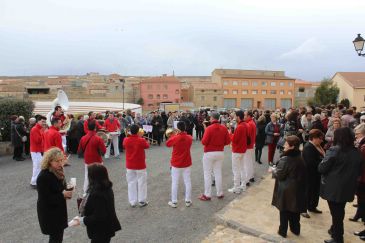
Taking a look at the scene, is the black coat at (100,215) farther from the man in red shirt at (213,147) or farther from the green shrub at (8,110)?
the green shrub at (8,110)

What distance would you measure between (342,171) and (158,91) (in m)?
65.4

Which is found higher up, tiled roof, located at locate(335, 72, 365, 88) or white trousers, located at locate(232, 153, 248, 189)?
tiled roof, located at locate(335, 72, 365, 88)

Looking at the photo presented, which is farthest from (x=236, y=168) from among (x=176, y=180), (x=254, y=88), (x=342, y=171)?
(x=254, y=88)

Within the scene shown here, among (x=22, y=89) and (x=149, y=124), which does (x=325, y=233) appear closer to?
(x=149, y=124)

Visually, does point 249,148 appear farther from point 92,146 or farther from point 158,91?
point 158,91

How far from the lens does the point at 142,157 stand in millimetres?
6477

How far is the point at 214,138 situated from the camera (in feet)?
22.3

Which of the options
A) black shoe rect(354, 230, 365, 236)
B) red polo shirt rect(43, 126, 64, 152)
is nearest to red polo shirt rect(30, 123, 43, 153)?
red polo shirt rect(43, 126, 64, 152)

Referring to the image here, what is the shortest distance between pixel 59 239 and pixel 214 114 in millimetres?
3979

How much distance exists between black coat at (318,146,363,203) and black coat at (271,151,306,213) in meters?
0.35

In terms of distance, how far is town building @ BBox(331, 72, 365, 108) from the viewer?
183 ft

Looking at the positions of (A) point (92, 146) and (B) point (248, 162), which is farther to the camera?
(B) point (248, 162)

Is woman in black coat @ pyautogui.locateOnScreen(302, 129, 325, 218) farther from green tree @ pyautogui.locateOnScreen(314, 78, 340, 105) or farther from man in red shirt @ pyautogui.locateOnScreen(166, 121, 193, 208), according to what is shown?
green tree @ pyautogui.locateOnScreen(314, 78, 340, 105)

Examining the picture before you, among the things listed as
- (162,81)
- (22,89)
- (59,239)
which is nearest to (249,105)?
(162,81)
